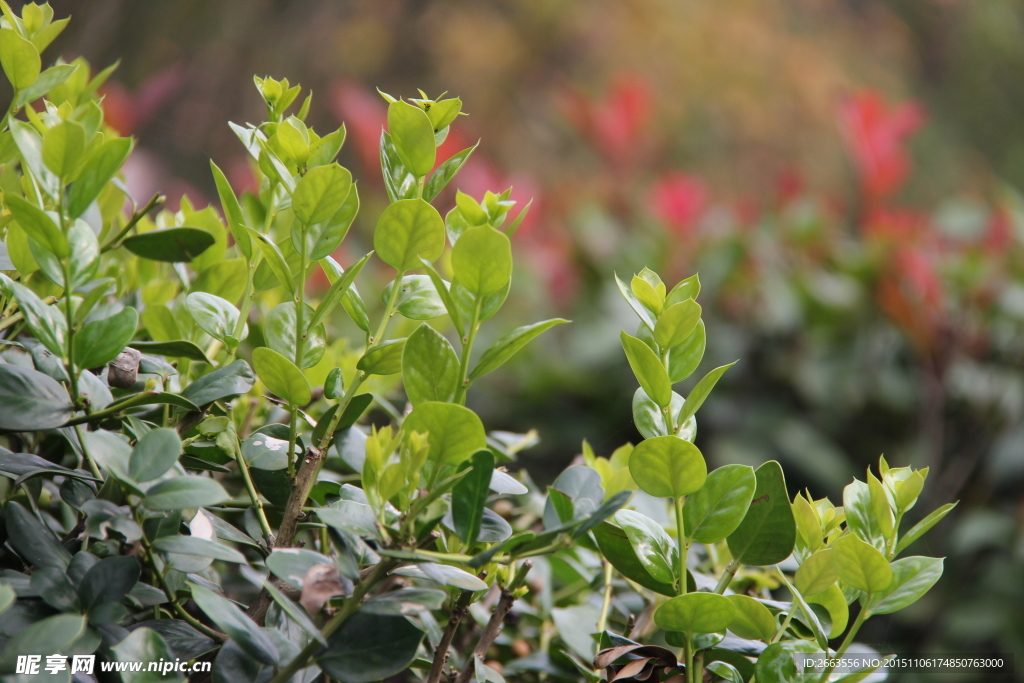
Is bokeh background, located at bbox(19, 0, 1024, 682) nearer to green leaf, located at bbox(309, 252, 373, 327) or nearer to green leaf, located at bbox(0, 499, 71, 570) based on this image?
green leaf, located at bbox(309, 252, 373, 327)

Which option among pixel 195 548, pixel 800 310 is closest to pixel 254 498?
pixel 195 548

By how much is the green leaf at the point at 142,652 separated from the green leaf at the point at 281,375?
13cm

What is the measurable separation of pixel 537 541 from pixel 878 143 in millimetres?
1981

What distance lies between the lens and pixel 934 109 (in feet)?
22.9

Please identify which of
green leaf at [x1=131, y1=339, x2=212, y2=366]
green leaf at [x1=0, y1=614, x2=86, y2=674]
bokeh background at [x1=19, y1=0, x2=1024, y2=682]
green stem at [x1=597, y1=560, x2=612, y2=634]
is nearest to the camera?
green leaf at [x1=0, y1=614, x2=86, y2=674]

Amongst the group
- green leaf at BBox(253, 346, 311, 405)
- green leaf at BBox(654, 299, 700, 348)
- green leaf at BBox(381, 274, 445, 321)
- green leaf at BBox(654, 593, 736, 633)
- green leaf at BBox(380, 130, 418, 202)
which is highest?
green leaf at BBox(380, 130, 418, 202)

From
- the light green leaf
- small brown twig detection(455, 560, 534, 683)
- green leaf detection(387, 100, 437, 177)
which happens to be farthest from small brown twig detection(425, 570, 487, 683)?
the light green leaf

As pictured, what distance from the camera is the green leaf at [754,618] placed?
44 centimetres

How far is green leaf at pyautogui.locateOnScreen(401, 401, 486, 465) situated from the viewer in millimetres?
367

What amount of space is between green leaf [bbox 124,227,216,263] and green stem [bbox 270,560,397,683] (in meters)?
0.21

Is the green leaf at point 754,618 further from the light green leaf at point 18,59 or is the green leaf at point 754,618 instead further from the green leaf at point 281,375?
the light green leaf at point 18,59

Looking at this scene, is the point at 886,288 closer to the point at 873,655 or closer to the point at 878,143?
the point at 878,143

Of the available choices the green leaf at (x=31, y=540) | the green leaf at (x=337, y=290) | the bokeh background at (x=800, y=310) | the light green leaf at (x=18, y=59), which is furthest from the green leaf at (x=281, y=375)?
the bokeh background at (x=800, y=310)

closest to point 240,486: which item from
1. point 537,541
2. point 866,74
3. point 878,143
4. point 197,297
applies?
point 197,297
